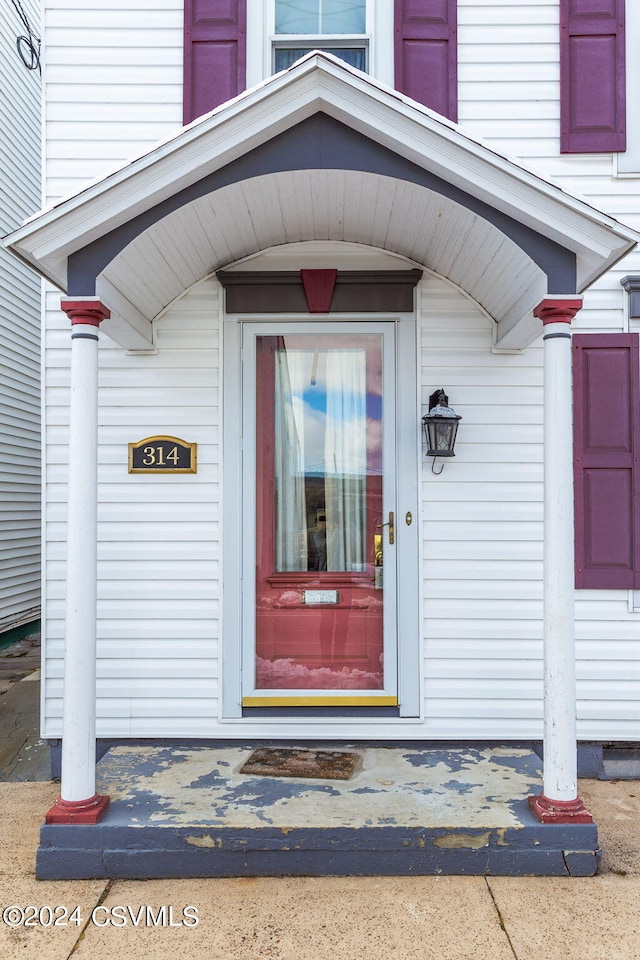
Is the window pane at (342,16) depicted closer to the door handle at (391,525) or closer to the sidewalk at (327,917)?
the door handle at (391,525)

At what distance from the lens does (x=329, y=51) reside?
4.04 meters

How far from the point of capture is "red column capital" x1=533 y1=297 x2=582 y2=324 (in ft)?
9.54

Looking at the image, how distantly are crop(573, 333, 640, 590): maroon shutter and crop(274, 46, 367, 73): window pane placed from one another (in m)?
2.09

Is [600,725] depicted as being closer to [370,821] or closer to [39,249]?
[370,821]

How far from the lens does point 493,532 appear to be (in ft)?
12.6

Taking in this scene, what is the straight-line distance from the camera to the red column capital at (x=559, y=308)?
291cm

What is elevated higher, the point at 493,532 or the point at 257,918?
the point at 493,532

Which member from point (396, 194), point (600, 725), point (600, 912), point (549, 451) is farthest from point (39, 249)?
point (600, 725)

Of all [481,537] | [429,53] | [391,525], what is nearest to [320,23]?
[429,53]

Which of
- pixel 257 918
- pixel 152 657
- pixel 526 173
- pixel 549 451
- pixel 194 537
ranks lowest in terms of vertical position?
pixel 257 918

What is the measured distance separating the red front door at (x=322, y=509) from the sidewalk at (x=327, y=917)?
4.01 feet

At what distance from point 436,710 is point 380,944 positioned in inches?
57.9

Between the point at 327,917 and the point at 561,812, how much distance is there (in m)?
1.05

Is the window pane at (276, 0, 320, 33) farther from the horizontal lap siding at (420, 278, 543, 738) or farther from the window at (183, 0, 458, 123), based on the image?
the horizontal lap siding at (420, 278, 543, 738)
